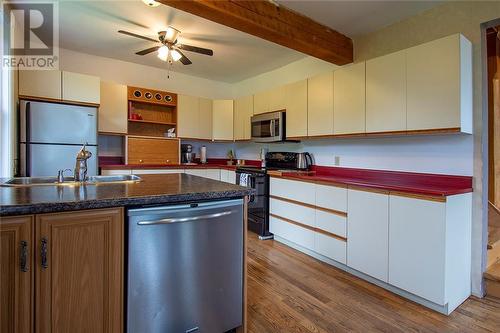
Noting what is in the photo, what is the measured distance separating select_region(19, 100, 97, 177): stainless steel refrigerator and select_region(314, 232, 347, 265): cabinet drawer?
2887mm

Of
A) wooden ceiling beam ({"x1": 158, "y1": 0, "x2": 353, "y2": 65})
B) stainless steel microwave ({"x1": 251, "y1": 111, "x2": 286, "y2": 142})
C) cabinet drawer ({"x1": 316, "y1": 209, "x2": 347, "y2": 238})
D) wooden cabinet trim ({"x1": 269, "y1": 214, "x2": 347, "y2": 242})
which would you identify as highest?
wooden ceiling beam ({"x1": 158, "y1": 0, "x2": 353, "y2": 65})

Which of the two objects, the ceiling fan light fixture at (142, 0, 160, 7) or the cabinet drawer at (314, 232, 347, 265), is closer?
the ceiling fan light fixture at (142, 0, 160, 7)

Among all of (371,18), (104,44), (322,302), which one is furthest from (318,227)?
(104,44)

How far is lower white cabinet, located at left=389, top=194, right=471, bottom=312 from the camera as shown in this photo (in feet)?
6.22

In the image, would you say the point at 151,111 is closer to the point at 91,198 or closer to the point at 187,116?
the point at 187,116

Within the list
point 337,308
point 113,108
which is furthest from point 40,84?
point 337,308

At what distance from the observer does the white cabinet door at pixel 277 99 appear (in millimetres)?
3707

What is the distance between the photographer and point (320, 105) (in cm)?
317

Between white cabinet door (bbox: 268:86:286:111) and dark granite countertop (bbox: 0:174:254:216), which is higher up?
white cabinet door (bbox: 268:86:286:111)

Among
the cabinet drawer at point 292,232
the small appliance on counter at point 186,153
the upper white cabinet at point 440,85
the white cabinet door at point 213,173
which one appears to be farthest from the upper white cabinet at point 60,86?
the upper white cabinet at point 440,85

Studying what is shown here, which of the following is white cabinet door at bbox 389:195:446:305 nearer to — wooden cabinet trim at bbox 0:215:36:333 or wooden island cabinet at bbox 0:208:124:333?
wooden island cabinet at bbox 0:208:124:333

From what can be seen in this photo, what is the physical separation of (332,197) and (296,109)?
137 cm

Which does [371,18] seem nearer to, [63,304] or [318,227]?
[318,227]

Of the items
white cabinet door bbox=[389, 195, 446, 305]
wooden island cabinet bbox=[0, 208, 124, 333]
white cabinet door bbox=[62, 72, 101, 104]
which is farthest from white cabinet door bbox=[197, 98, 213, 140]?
wooden island cabinet bbox=[0, 208, 124, 333]
